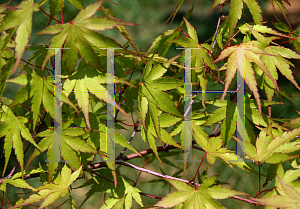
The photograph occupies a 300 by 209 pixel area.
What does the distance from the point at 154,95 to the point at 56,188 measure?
44cm

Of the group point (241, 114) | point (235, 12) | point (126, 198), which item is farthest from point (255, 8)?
point (126, 198)

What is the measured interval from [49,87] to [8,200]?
1.05m

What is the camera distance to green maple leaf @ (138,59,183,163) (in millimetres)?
670

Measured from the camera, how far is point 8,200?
1.31m

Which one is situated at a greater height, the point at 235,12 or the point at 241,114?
the point at 235,12

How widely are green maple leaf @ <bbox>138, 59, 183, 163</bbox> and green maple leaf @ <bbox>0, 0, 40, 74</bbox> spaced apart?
1.10ft

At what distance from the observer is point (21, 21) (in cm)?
56

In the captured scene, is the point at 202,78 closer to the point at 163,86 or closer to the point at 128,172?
the point at 163,86

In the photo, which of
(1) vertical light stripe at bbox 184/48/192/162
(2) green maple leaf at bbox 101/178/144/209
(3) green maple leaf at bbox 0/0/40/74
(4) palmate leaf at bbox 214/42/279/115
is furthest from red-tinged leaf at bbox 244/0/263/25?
(2) green maple leaf at bbox 101/178/144/209

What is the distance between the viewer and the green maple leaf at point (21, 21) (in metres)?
0.53

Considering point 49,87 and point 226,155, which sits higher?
point 49,87

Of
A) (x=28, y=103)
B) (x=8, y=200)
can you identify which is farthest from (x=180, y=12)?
(x=8, y=200)

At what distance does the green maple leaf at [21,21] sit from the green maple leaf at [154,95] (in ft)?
1.10

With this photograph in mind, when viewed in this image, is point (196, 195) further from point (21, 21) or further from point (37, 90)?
point (21, 21)
